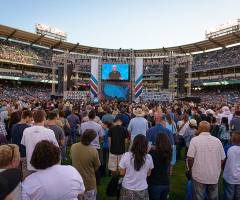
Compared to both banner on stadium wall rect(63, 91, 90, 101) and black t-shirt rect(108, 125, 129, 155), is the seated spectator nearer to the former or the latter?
black t-shirt rect(108, 125, 129, 155)

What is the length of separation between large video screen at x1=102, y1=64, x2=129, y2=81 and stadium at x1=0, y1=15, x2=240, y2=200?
0.56 ft

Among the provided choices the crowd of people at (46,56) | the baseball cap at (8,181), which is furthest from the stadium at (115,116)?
the baseball cap at (8,181)

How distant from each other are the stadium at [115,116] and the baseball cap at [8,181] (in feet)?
1.69

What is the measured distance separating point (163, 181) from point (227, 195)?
155cm

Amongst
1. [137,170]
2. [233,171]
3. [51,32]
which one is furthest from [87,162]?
[51,32]

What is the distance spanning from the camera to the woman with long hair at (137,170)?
8.45 ft

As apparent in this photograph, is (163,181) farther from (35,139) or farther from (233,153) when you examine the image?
(35,139)

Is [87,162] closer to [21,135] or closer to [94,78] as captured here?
[21,135]

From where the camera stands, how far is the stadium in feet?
8.61

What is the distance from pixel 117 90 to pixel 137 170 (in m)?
27.3

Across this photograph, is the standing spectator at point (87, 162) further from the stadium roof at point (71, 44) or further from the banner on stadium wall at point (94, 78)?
the stadium roof at point (71, 44)

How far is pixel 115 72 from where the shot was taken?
2852 cm

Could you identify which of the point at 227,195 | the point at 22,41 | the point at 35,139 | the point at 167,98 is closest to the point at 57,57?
the point at 167,98

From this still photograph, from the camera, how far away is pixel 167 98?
2633 cm
